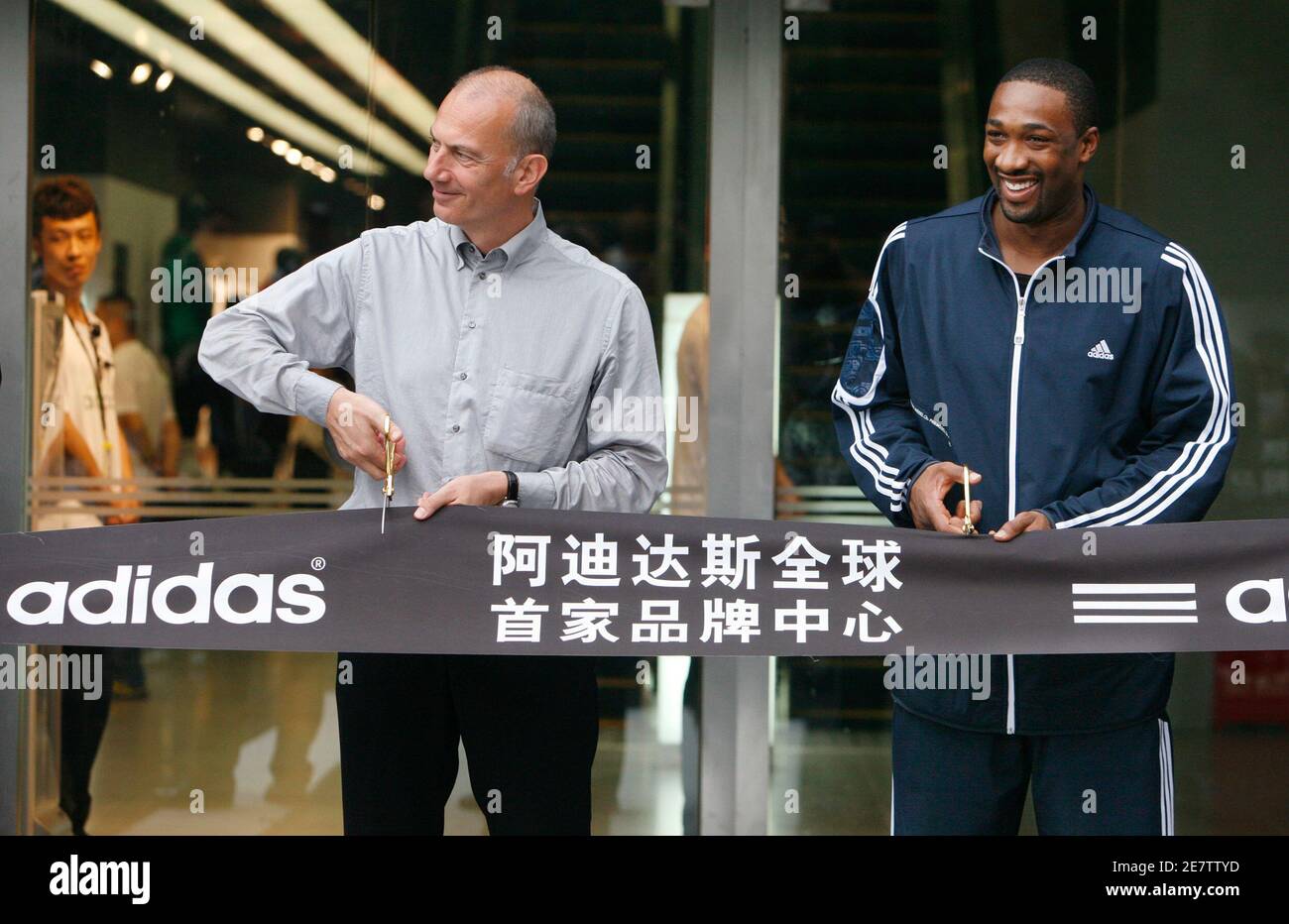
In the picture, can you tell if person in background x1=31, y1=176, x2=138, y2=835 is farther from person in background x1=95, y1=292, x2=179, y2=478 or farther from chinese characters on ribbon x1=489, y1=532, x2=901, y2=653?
chinese characters on ribbon x1=489, y1=532, x2=901, y2=653

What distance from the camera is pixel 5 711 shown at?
13.3ft

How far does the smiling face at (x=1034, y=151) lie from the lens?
9.33 ft

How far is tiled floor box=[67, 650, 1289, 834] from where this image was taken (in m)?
4.38

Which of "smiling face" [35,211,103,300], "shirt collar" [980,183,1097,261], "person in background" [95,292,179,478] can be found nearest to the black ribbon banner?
"shirt collar" [980,183,1097,261]

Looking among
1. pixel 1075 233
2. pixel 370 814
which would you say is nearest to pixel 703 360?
pixel 1075 233

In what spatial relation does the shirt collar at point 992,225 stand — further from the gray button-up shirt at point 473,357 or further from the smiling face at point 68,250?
the smiling face at point 68,250

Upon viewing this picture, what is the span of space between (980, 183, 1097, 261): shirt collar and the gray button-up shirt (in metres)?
0.74

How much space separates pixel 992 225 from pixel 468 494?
47.9 inches

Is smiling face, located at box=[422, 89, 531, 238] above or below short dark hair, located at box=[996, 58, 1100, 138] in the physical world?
below

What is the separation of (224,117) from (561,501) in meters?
2.07

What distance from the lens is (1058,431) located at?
2.84 metres

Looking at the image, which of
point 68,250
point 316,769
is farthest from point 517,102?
point 316,769

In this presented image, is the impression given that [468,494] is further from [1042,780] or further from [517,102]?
[1042,780]

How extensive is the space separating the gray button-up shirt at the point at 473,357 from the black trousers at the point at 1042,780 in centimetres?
82
